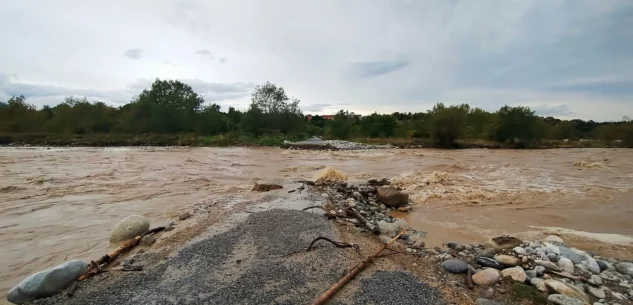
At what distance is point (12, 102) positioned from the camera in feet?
156

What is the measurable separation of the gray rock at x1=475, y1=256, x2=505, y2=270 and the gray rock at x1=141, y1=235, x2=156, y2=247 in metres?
5.30

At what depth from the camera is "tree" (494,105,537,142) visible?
126ft

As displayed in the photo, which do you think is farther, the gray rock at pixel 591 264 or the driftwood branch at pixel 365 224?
the driftwood branch at pixel 365 224

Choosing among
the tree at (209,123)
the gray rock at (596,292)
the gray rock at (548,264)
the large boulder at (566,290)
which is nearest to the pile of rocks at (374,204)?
the gray rock at (548,264)

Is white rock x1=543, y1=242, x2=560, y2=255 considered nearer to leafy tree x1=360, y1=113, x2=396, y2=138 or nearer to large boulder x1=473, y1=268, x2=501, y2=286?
large boulder x1=473, y1=268, x2=501, y2=286

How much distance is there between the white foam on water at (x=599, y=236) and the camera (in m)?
6.30

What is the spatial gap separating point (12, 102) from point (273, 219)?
60.6 meters

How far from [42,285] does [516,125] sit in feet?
144

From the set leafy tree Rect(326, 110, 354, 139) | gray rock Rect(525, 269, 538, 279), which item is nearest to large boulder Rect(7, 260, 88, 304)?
gray rock Rect(525, 269, 538, 279)

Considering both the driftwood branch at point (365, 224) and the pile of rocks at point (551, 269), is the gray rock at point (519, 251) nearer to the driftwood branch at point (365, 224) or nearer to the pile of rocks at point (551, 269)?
the pile of rocks at point (551, 269)

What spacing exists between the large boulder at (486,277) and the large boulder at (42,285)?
4991 mm

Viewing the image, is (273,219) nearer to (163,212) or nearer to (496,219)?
(163,212)

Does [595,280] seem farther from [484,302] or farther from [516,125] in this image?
[516,125]

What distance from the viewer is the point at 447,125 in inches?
1458
